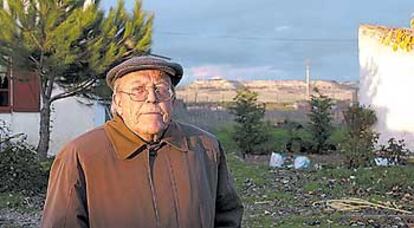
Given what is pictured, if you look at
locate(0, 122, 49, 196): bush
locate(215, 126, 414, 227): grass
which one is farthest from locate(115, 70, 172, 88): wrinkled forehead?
locate(0, 122, 49, 196): bush

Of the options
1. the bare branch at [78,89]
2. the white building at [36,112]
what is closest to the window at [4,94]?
the white building at [36,112]

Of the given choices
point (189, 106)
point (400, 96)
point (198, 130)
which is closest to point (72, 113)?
point (400, 96)

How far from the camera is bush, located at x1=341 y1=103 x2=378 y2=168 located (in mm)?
16562

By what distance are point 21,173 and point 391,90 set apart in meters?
11.8

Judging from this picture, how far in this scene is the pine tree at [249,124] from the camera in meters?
21.4

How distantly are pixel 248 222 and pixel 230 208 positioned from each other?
266 inches

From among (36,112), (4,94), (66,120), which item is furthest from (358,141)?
(4,94)

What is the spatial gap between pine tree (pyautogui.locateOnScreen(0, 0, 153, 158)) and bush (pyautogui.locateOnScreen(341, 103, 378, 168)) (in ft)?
16.5

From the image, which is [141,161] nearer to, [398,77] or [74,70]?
[74,70]

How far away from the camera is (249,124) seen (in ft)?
70.4

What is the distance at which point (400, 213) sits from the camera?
35.2 ft

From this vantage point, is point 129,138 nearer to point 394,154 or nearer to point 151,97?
point 151,97

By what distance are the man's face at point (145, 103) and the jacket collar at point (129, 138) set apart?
0.02 metres

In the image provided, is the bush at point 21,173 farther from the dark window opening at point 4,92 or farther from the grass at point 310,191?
the dark window opening at point 4,92
